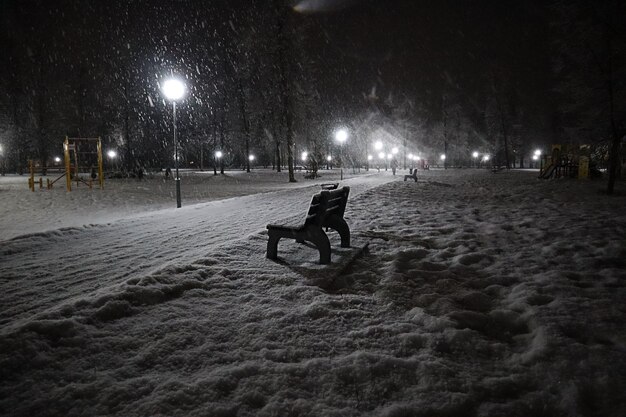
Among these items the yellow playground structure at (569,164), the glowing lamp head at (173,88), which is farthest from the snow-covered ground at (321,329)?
the yellow playground structure at (569,164)

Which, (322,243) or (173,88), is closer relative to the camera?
(322,243)

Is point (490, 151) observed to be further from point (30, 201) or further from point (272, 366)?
point (272, 366)

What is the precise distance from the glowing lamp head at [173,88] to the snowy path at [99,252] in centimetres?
539

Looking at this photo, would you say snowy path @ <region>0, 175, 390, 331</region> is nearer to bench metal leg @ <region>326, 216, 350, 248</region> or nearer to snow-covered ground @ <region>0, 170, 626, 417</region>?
snow-covered ground @ <region>0, 170, 626, 417</region>

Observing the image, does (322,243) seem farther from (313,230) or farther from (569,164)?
(569,164)

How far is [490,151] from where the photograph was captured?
6181 centimetres

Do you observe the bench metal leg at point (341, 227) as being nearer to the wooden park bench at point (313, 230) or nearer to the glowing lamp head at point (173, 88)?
the wooden park bench at point (313, 230)

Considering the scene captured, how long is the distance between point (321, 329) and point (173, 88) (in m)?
12.5


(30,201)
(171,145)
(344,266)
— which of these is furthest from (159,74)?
A: (344,266)

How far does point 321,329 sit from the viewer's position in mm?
3203

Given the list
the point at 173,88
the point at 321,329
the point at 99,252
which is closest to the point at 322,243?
the point at 321,329

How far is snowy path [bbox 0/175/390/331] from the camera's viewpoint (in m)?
4.21

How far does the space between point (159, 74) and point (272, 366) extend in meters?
43.2

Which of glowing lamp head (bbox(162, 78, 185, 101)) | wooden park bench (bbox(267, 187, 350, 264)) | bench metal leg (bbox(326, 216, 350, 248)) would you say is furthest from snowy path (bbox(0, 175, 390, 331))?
glowing lamp head (bbox(162, 78, 185, 101))
